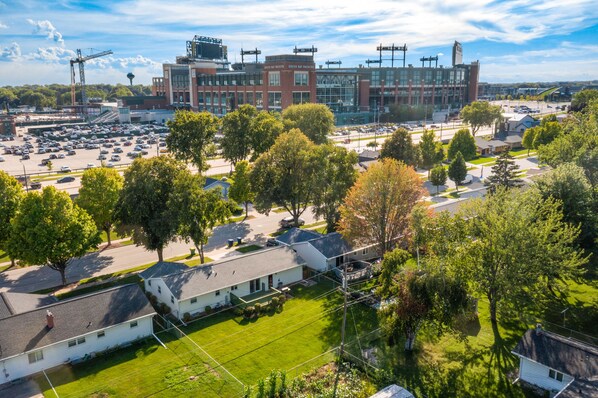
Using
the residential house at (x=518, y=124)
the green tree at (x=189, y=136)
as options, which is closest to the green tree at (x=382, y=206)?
the green tree at (x=189, y=136)

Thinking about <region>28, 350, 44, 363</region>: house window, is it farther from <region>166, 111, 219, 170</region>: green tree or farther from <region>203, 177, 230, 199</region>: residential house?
<region>166, 111, 219, 170</region>: green tree

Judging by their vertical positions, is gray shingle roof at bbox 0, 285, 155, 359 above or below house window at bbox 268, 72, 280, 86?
below

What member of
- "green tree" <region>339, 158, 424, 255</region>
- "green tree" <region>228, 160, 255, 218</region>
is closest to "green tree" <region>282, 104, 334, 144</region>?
"green tree" <region>228, 160, 255, 218</region>

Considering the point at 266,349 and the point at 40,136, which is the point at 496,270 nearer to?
the point at 266,349

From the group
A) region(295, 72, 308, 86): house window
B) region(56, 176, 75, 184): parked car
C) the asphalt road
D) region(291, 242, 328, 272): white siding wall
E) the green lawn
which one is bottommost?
the green lawn

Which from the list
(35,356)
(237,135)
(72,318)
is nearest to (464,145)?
(237,135)

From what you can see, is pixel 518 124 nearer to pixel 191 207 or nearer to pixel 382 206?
pixel 382 206

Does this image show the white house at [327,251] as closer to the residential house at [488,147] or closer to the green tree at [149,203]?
the green tree at [149,203]
